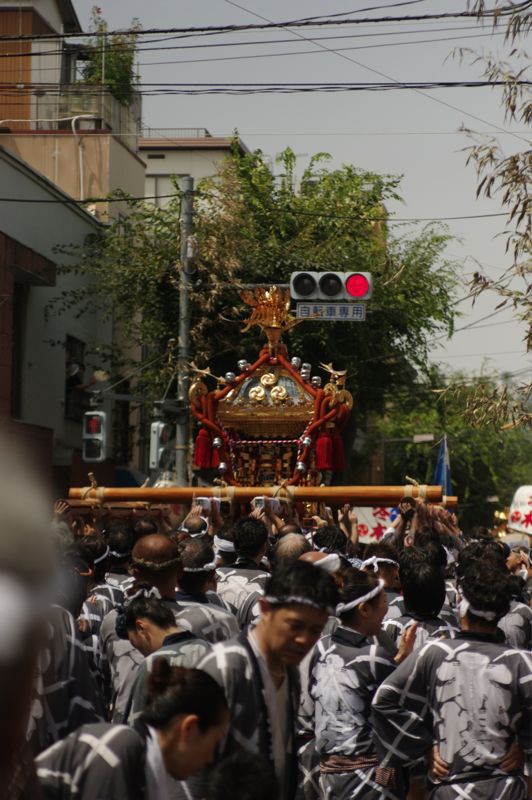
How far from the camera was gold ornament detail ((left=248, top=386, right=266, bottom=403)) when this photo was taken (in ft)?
54.7

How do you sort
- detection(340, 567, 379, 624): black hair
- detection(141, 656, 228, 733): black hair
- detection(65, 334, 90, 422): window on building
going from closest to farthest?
detection(141, 656, 228, 733): black hair → detection(340, 567, 379, 624): black hair → detection(65, 334, 90, 422): window on building

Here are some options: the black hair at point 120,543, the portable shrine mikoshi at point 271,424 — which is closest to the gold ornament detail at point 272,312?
the portable shrine mikoshi at point 271,424

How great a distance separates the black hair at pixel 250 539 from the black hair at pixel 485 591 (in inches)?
126

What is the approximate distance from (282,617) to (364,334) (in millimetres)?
25541

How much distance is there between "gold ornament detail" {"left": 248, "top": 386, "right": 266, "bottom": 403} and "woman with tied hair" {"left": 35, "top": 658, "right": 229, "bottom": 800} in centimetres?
1312

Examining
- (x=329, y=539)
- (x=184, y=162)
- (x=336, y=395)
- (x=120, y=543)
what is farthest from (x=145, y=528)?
(x=184, y=162)

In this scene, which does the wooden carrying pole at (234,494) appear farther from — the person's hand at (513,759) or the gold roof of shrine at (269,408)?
the person's hand at (513,759)

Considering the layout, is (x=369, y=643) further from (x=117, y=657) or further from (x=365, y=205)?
(x=365, y=205)

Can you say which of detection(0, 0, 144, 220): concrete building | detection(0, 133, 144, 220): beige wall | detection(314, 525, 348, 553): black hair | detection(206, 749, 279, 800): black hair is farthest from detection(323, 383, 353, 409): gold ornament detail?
detection(0, 133, 144, 220): beige wall

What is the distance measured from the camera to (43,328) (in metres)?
28.2

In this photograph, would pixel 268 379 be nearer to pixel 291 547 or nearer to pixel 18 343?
pixel 291 547

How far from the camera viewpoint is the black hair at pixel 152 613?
5621 mm

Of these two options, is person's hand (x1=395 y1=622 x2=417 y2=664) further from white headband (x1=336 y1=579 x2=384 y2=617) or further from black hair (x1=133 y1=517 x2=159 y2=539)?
black hair (x1=133 y1=517 x2=159 y2=539)

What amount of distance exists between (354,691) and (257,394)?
1065cm
